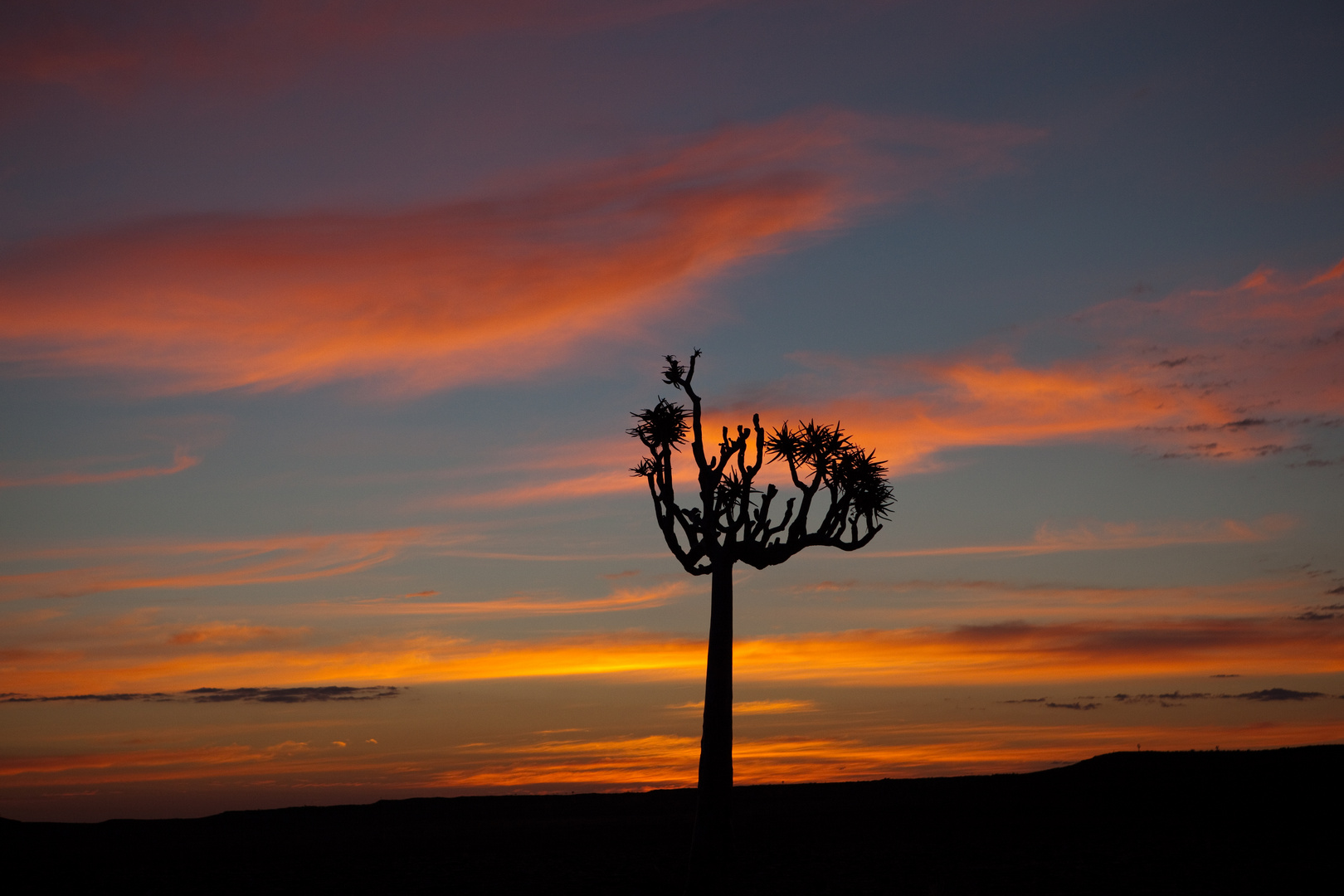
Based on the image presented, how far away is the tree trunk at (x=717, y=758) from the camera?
23.1 metres

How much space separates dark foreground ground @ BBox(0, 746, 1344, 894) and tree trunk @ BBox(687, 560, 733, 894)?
740 mm

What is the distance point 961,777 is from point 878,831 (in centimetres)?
1624

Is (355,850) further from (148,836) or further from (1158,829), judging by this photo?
(1158,829)

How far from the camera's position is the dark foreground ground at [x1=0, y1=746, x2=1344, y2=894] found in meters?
23.3

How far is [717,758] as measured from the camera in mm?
23953

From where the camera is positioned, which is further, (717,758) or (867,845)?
(867,845)

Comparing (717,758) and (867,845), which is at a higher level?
(717,758)

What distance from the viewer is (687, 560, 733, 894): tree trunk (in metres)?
23.1

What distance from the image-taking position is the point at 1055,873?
22797 millimetres

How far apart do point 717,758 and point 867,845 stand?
23.1 ft

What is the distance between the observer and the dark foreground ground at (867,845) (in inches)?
916

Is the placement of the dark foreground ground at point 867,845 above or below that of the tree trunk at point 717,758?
below

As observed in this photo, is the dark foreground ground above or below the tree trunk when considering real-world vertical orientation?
below

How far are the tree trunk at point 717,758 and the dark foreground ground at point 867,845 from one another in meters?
0.74
